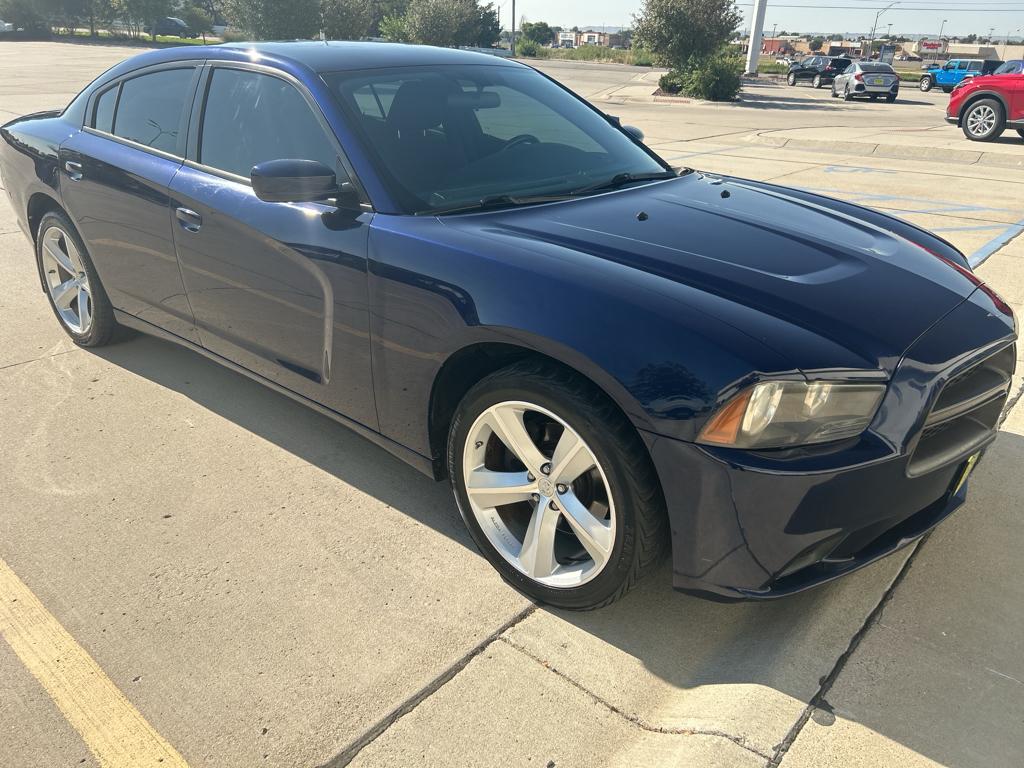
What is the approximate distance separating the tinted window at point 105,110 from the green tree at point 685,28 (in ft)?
87.4

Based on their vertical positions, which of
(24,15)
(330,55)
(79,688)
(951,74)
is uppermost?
(330,55)

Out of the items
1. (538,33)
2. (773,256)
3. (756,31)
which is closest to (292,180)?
(773,256)

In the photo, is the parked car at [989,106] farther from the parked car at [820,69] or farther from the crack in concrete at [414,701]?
the parked car at [820,69]

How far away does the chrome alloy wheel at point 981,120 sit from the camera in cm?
1456

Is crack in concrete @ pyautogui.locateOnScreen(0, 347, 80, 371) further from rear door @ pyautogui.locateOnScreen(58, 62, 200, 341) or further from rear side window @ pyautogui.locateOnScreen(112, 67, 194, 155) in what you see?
rear side window @ pyautogui.locateOnScreen(112, 67, 194, 155)

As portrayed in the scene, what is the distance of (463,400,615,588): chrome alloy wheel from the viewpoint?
236cm

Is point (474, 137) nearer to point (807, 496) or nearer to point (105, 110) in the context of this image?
point (807, 496)

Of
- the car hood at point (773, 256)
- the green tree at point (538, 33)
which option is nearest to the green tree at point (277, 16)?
the car hood at point (773, 256)

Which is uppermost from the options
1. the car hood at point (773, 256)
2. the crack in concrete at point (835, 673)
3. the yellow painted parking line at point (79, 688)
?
the car hood at point (773, 256)

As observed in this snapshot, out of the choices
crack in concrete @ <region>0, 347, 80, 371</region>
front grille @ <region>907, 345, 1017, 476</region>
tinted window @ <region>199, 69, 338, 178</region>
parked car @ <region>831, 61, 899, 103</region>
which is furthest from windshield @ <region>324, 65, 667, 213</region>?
parked car @ <region>831, 61, 899, 103</region>

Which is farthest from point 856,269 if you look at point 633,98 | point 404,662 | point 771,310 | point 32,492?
point 633,98

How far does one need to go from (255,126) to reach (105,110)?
1424 mm

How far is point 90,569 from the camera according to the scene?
2758 millimetres

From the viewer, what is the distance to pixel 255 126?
129 inches
